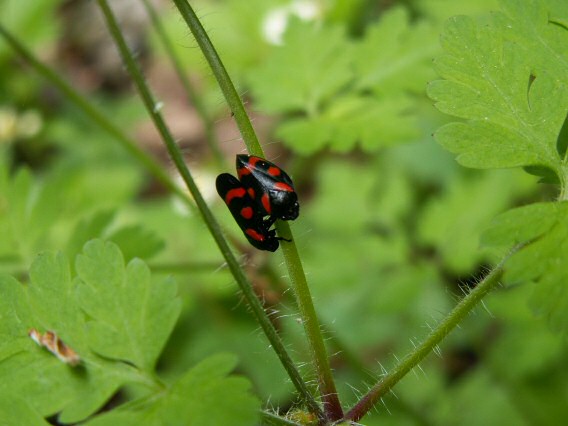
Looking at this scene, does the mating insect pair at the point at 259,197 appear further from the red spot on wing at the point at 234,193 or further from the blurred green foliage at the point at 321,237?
the blurred green foliage at the point at 321,237

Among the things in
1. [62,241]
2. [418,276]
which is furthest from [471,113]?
[62,241]

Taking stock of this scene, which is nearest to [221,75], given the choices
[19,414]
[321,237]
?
[19,414]

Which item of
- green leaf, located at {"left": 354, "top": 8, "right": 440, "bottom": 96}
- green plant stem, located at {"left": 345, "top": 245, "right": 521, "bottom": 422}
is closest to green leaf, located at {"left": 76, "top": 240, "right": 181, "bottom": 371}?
green plant stem, located at {"left": 345, "top": 245, "right": 521, "bottom": 422}

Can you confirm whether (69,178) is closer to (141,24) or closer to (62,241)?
(62,241)

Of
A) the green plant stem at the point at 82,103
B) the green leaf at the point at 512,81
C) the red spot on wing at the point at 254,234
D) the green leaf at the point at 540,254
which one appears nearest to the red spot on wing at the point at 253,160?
the red spot on wing at the point at 254,234

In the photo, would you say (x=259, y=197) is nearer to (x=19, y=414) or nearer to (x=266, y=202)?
(x=266, y=202)

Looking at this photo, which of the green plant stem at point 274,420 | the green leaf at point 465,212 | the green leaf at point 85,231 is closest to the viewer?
the green plant stem at point 274,420

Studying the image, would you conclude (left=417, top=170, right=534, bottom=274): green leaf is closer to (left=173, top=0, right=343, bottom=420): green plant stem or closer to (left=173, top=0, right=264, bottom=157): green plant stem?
(left=173, top=0, right=343, bottom=420): green plant stem
